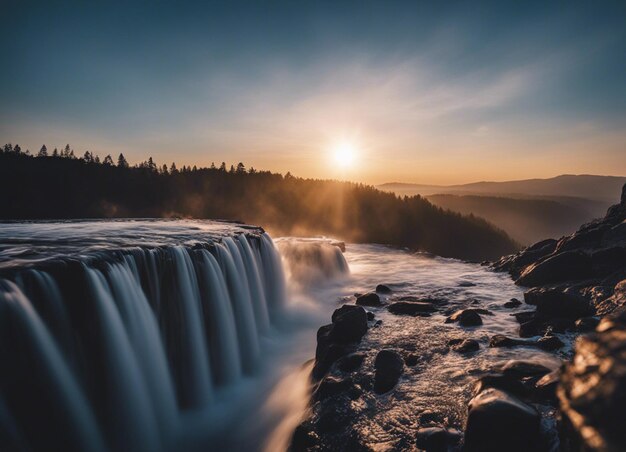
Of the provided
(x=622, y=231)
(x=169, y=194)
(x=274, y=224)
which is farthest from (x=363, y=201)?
(x=622, y=231)

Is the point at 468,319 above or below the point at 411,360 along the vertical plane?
above

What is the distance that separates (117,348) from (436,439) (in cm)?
700

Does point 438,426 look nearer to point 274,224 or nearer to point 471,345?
point 471,345

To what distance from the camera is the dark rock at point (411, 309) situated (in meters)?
12.3

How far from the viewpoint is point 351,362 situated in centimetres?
810

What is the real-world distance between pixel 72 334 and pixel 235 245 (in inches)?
351

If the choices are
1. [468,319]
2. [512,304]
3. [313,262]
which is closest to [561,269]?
[512,304]

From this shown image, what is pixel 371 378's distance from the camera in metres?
7.43

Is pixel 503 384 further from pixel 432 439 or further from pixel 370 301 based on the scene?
pixel 370 301

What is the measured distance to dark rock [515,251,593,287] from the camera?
1314 centimetres

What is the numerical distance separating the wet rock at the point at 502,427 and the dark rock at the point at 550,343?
3.66 metres

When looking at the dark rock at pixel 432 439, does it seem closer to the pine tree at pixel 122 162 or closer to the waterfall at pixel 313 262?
the waterfall at pixel 313 262

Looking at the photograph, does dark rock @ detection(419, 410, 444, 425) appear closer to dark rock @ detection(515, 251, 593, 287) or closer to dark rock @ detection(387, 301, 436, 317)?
dark rock @ detection(387, 301, 436, 317)

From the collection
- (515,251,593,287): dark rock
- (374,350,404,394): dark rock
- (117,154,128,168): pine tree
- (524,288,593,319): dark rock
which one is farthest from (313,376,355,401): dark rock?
(117,154,128,168): pine tree
